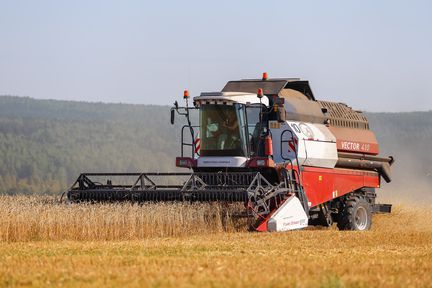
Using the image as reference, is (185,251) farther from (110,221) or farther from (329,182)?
(329,182)

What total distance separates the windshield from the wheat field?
62.3 inches

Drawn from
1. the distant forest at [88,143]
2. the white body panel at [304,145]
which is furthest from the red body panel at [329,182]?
the distant forest at [88,143]

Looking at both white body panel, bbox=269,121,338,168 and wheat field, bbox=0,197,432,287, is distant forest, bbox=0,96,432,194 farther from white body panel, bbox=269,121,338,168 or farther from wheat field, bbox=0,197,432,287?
wheat field, bbox=0,197,432,287

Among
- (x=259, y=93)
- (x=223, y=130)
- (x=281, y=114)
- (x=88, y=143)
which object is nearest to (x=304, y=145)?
(x=281, y=114)

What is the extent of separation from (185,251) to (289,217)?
4.98 m

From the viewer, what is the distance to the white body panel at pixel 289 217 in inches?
707

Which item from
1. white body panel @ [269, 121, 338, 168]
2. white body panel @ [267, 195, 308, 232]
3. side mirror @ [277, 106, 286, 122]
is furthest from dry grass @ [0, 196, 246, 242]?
side mirror @ [277, 106, 286, 122]

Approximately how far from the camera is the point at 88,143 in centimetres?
8912

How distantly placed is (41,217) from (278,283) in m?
8.10

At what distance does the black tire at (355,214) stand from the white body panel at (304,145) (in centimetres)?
91

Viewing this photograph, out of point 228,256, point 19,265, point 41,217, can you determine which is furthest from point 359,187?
point 19,265

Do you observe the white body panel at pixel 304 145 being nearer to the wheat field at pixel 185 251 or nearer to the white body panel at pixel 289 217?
the white body panel at pixel 289 217

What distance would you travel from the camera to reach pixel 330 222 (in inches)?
808

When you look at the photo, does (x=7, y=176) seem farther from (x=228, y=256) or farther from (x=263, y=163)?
(x=228, y=256)
